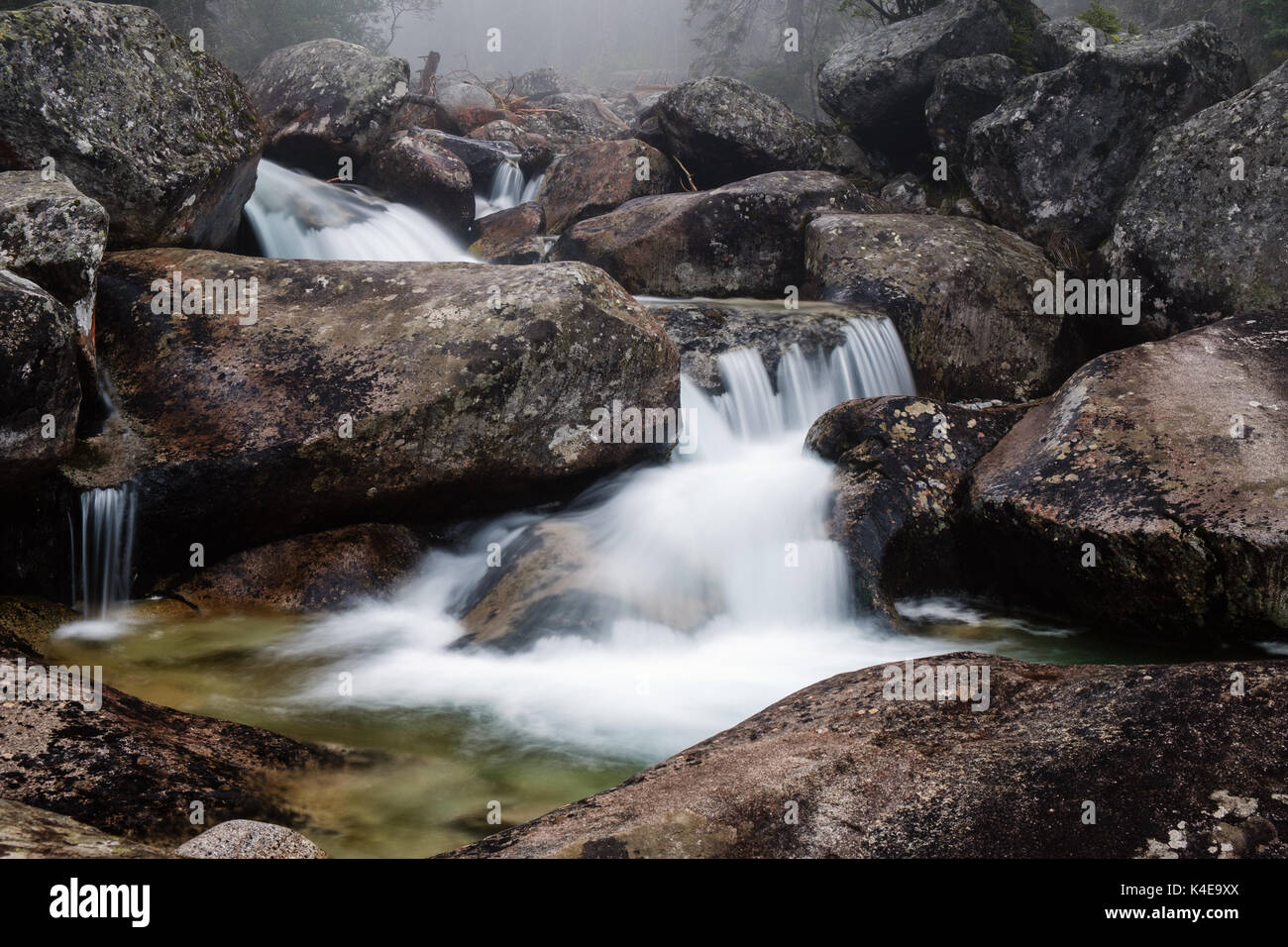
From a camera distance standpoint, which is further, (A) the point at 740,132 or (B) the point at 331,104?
(A) the point at 740,132

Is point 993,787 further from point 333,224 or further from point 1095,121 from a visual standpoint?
point 333,224

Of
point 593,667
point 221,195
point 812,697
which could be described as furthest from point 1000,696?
point 221,195

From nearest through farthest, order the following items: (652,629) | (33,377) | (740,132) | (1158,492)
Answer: (33,377) → (1158,492) → (652,629) → (740,132)

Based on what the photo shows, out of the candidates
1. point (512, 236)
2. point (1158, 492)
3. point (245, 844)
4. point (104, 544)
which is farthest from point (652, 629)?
point (512, 236)

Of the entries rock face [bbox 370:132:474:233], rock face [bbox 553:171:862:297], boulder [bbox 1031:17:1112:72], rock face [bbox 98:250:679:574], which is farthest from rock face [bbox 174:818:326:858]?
boulder [bbox 1031:17:1112:72]

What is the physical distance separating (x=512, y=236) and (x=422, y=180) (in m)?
1.50

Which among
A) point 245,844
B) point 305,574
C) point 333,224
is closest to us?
point 245,844

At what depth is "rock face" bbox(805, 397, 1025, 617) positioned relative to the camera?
21.9ft

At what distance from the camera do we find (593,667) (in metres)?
5.94

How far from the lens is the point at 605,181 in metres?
15.1

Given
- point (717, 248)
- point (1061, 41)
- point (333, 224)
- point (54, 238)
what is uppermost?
point (1061, 41)

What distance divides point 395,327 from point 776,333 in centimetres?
412

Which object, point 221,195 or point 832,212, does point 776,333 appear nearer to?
point 832,212

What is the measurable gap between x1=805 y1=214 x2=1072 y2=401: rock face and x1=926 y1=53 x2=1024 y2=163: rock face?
3018 mm
